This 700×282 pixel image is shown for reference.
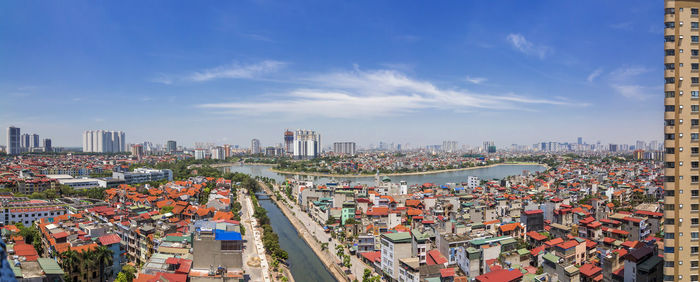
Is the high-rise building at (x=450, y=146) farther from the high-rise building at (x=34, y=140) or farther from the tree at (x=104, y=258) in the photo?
the tree at (x=104, y=258)

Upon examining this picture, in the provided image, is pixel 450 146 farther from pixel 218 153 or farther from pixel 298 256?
pixel 298 256

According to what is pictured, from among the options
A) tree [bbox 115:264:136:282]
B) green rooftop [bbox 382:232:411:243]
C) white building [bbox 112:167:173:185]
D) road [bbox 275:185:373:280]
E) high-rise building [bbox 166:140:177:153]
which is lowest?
road [bbox 275:185:373:280]

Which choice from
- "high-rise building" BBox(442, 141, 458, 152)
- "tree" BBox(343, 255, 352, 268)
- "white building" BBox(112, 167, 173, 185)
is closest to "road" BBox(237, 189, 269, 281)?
"tree" BBox(343, 255, 352, 268)

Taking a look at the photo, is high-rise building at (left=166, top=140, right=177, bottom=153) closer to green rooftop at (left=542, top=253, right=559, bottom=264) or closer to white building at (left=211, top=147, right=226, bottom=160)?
white building at (left=211, top=147, right=226, bottom=160)

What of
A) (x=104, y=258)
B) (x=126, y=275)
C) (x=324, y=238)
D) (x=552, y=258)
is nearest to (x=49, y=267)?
(x=104, y=258)

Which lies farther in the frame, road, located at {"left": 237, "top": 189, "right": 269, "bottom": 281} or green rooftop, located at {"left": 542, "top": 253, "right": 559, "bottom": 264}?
road, located at {"left": 237, "top": 189, "right": 269, "bottom": 281}

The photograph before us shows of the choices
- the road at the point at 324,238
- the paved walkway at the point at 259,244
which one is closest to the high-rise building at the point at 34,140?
the paved walkway at the point at 259,244

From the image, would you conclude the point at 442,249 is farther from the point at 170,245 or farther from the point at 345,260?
the point at 170,245
